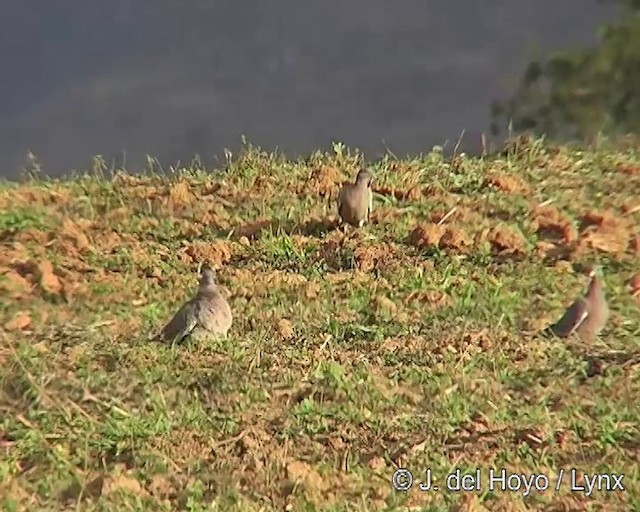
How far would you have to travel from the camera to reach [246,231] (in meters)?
8.07

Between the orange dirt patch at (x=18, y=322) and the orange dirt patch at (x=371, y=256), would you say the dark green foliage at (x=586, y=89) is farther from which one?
the orange dirt patch at (x=18, y=322)

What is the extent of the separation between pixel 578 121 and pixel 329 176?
4459 mm

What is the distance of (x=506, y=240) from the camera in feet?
25.3

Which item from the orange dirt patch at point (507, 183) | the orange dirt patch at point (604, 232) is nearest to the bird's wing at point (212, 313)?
the orange dirt patch at point (604, 232)

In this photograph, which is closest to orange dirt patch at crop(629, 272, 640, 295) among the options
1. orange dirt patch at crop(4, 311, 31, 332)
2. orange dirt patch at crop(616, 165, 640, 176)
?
orange dirt patch at crop(616, 165, 640, 176)

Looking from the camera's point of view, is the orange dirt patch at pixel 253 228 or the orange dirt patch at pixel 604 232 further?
the orange dirt patch at pixel 253 228

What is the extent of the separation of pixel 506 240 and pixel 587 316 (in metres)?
1.78

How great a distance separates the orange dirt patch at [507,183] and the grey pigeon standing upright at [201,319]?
125 inches

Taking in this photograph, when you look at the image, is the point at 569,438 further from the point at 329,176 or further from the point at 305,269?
the point at 329,176

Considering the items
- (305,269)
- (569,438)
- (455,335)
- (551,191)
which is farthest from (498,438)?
(551,191)

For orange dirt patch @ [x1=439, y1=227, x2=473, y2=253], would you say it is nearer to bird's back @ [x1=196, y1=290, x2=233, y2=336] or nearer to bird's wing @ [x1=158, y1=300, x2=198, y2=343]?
bird's back @ [x1=196, y1=290, x2=233, y2=336]

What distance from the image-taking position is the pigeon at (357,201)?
303 inches

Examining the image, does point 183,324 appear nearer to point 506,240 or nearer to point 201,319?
point 201,319

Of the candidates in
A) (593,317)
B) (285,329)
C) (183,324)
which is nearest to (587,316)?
(593,317)
